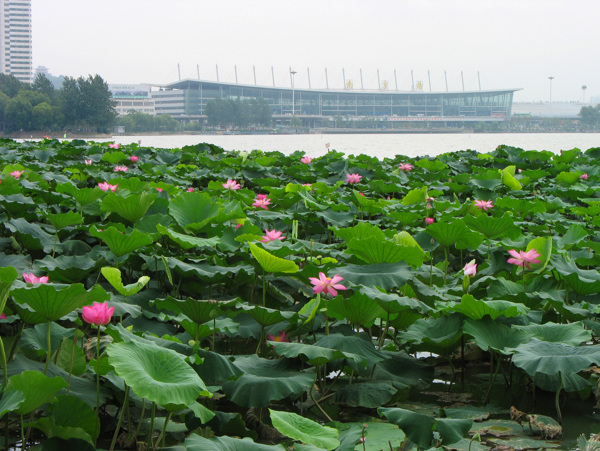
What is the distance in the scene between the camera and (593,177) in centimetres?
520

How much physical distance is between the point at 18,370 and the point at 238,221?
1320mm

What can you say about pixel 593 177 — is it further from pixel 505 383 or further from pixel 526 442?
pixel 526 442

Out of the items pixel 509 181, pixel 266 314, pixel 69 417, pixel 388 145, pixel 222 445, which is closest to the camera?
pixel 222 445

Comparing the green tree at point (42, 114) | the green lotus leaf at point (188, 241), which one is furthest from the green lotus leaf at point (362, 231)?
the green tree at point (42, 114)

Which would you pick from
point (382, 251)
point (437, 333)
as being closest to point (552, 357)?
point (437, 333)

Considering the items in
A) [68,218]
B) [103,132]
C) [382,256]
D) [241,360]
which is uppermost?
[103,132]

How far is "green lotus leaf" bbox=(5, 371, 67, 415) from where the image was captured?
1.11m

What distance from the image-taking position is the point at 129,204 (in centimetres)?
248

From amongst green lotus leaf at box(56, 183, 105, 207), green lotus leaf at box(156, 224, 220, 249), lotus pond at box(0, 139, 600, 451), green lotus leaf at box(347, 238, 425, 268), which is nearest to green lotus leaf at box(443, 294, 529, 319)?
lotus pond at box(0, 139, 600, 451)

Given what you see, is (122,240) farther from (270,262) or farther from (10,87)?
(10,87)

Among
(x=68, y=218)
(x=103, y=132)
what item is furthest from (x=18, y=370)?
(x=103, y=132)

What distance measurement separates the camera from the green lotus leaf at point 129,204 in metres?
2.45

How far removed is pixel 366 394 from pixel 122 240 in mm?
885

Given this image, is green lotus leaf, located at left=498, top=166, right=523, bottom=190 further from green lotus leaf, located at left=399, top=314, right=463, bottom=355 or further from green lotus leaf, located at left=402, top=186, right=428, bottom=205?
green lotus leaf, located at left=399, top=314, right=463, bottom=355
